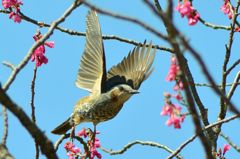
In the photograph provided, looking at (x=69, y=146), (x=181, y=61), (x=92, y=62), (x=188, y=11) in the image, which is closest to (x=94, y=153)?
(x=69, y=146)

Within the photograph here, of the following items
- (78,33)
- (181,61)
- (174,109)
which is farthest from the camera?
(78,33)

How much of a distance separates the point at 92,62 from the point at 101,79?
26cm

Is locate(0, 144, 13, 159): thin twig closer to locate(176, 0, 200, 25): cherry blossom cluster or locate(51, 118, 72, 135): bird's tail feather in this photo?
locate(176, 0, 200, 25): cherry blossom cluster

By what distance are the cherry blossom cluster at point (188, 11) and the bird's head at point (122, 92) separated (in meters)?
2.26

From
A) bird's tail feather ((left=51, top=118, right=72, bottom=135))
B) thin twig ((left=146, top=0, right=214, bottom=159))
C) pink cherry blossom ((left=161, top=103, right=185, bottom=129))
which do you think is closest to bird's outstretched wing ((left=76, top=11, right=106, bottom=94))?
bird's tail feather ((left=51, top=118, right=72, bottom=135))

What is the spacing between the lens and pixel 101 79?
6766 mm

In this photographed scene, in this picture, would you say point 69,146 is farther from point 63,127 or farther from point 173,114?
point 173,114

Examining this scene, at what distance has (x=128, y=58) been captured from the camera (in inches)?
277

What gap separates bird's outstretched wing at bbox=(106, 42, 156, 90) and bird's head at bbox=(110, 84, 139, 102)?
0.17 metres

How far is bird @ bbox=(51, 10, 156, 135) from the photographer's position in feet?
21.2

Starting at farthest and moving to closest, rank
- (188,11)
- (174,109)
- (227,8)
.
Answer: (227,8), (188,11), (174,109)

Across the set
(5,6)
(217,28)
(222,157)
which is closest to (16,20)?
(5,6)

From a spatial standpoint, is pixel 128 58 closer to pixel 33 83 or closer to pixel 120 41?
pixel 120 41

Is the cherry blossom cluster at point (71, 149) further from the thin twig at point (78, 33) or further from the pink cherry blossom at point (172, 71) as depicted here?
the pink cherry blossom at point (172, 71)
